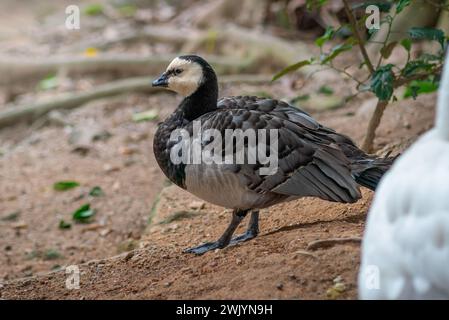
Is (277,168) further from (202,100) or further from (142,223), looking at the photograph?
(142,223)

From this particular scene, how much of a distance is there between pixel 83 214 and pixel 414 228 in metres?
4.48

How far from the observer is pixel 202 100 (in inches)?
185

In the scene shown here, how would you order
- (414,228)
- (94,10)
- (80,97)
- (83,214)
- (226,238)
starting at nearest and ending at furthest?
(414,228)
(226,238)
(83,214)
(80,97)
(94,10)

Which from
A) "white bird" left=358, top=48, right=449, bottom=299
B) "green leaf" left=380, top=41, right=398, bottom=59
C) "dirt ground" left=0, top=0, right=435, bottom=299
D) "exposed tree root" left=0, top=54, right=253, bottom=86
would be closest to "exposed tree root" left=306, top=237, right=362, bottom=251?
"dirt ground" left=0, top=0, right=435, bottom=299

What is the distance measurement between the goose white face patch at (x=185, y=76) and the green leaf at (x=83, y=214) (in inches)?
89.2

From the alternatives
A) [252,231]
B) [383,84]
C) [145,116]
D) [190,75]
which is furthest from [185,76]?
[145,116]

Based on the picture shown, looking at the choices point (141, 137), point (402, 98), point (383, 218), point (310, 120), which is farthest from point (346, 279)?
point (141, 137)

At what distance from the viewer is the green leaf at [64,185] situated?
7207 millimetres

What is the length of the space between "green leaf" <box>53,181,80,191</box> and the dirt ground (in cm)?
6

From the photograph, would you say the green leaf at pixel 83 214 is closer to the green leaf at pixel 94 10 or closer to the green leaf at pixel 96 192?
the green leaf at pixel 96 192

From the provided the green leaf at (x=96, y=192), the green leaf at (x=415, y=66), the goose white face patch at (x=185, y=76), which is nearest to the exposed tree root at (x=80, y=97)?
the green leaf at (x=96, y=192)

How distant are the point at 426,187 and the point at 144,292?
1615 millimetres

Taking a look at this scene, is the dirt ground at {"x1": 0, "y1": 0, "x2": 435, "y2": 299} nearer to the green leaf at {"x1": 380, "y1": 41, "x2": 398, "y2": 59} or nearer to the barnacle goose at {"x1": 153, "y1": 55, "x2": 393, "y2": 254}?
the barnacle goose at {"x1": 153, "y1": 55, "x2": 393, "y2": 254}
